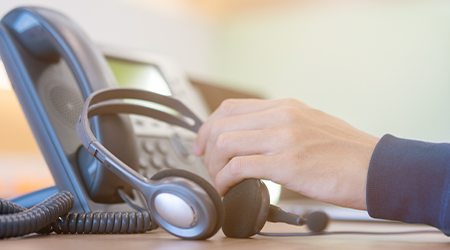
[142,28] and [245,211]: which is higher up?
[142,28]

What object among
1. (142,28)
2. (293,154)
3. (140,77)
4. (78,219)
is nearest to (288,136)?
(293,154)

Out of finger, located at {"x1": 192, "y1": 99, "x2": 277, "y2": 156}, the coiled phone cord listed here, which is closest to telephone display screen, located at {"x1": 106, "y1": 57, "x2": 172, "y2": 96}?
finger, located at {"x1": 192, "y1": 99, "x2": 277, "y2": 156}

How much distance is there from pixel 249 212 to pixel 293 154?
0.27ft

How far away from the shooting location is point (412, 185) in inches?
13.3

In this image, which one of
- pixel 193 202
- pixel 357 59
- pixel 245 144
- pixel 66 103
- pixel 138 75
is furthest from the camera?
pixel 357 59

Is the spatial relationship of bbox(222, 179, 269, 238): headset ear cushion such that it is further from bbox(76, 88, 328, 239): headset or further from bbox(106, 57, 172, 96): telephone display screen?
bbox(106, 57, 172, 96): telephone display screen

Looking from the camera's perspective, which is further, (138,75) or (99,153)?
(138,75)

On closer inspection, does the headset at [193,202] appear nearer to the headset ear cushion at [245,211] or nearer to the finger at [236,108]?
the headset ear cushion at [245,211]

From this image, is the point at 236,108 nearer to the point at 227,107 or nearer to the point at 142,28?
the point at 227,107

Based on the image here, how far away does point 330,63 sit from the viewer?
86.6 inches

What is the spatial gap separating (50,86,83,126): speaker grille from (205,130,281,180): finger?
0.68 feet

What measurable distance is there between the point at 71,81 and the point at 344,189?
1.30 feet

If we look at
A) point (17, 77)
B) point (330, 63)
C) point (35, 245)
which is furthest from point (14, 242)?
point (330, 63)

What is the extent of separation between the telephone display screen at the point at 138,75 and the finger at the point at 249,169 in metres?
0.41
